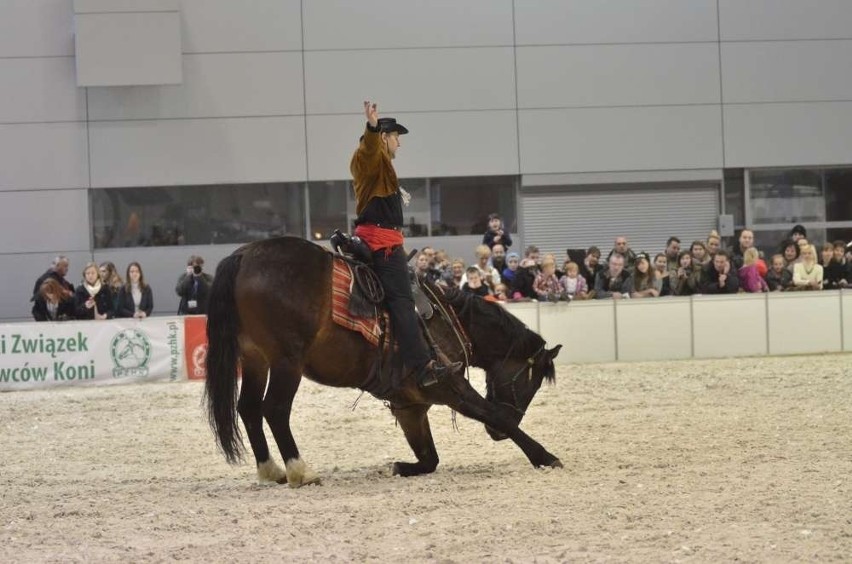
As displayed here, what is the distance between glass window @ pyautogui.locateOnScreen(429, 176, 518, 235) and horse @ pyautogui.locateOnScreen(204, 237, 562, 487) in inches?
565

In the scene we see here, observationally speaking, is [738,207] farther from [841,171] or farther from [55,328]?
[55,328]

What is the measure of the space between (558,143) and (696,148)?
9.02 ft

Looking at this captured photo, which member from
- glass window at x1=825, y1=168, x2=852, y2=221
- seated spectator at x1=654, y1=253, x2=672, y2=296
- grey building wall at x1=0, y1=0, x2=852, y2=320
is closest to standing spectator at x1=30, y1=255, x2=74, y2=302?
grey building wall at x1=0, y1=0, x2=852, y2=320

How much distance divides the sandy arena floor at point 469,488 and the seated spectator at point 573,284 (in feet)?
13.1

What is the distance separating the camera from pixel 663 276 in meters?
18.3

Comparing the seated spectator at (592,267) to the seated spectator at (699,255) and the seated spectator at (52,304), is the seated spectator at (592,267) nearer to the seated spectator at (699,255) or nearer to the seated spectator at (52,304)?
the seated spectator at (699,255)

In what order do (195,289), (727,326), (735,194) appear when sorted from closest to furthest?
1. (727,326)
2. (195,289)
3. (735,194)

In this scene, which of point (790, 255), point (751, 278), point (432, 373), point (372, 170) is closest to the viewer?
point (372, 170)

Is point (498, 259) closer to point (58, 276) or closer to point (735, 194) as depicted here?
point (58, 276)

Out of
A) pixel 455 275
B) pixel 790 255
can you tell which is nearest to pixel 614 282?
pixel 455 275

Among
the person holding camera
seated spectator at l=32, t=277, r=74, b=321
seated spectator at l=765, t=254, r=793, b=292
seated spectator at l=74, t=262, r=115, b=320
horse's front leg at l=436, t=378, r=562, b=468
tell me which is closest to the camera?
horse's front leg at l=436, t=378, r=562, b=468

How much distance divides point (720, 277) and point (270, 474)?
11.1 m

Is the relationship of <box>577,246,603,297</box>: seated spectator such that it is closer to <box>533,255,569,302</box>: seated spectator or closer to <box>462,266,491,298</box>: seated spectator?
<box>533,255,569,302</box>: seated spectator

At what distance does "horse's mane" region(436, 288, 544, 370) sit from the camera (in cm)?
946
